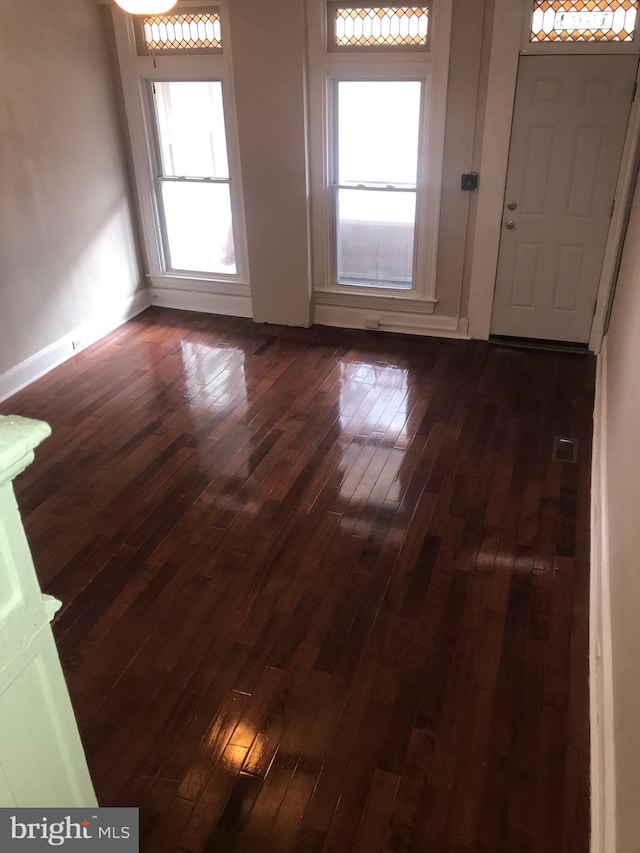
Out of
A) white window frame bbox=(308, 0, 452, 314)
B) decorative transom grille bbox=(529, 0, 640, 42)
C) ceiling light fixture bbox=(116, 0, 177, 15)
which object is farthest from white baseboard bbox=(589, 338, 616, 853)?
A: ceiling light fixture bbox=(116, 0, 177, 15)

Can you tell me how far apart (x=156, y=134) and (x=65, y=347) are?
1.91 m

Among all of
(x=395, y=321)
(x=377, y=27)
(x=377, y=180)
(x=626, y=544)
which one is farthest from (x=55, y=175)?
(x=626, y=544)

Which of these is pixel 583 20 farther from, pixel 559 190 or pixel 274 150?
pixel 274 150

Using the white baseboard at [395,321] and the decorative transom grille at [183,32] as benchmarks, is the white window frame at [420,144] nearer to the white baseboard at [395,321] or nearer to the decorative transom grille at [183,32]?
the white baseboard at [395,321]

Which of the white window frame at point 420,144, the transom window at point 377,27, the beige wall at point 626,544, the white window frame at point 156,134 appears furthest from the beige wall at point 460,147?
the white window frame at point 156,134

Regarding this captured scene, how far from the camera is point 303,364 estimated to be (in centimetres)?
489

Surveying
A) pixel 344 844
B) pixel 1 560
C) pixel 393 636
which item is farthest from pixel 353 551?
pixel 1 560

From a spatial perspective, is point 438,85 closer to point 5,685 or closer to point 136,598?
point 136,598

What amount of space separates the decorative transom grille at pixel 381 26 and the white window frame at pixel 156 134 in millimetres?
849

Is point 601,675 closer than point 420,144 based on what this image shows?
Yes

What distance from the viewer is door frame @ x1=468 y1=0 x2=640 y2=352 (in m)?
4.20

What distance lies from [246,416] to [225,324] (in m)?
1.68

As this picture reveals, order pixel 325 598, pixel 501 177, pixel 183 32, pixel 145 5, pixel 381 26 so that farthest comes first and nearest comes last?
pixel 183 32
pixel 501 177
pixel 381 26
pixel 145 5
pixel 325 598

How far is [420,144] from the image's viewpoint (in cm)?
475
